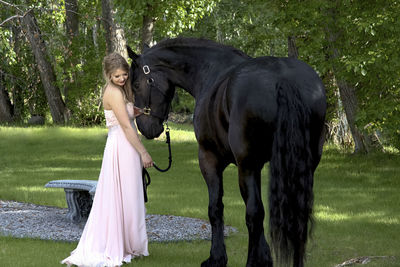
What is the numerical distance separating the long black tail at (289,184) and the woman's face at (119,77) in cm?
201

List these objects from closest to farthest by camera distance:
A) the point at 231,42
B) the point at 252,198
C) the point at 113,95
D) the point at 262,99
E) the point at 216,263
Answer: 1. the point at 262,99
2. the point at 252,198
3. the point at 216,263
4. the point at 113,95
5. the point at 231,42

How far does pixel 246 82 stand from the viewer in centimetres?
454

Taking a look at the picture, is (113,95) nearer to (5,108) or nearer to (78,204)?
(78,204)

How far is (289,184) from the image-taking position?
4312 millimetres

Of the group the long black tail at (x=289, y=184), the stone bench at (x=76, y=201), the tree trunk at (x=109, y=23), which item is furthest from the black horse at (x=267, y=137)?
the tree trunk at (x=109, y=23)

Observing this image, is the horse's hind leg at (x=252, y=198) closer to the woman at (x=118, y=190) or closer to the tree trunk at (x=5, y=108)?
the woman at (x=118, y=190)

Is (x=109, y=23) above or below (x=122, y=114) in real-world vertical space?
above

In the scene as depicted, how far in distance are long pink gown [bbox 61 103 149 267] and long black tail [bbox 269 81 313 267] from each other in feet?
6.83

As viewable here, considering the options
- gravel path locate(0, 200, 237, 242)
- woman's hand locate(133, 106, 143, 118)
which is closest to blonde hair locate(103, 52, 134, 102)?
woman's hand locate(133, 106, 143, 118)

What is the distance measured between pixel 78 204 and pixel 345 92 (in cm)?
715

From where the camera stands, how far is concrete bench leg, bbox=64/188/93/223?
28.5ft

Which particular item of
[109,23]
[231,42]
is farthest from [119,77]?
[231,42]

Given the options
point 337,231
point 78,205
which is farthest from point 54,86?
point 337,231

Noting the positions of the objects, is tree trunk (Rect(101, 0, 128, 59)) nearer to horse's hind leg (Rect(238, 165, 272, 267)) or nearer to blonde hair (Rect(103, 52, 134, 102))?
blonde hair (Rect(103, 52, 134, 102))
